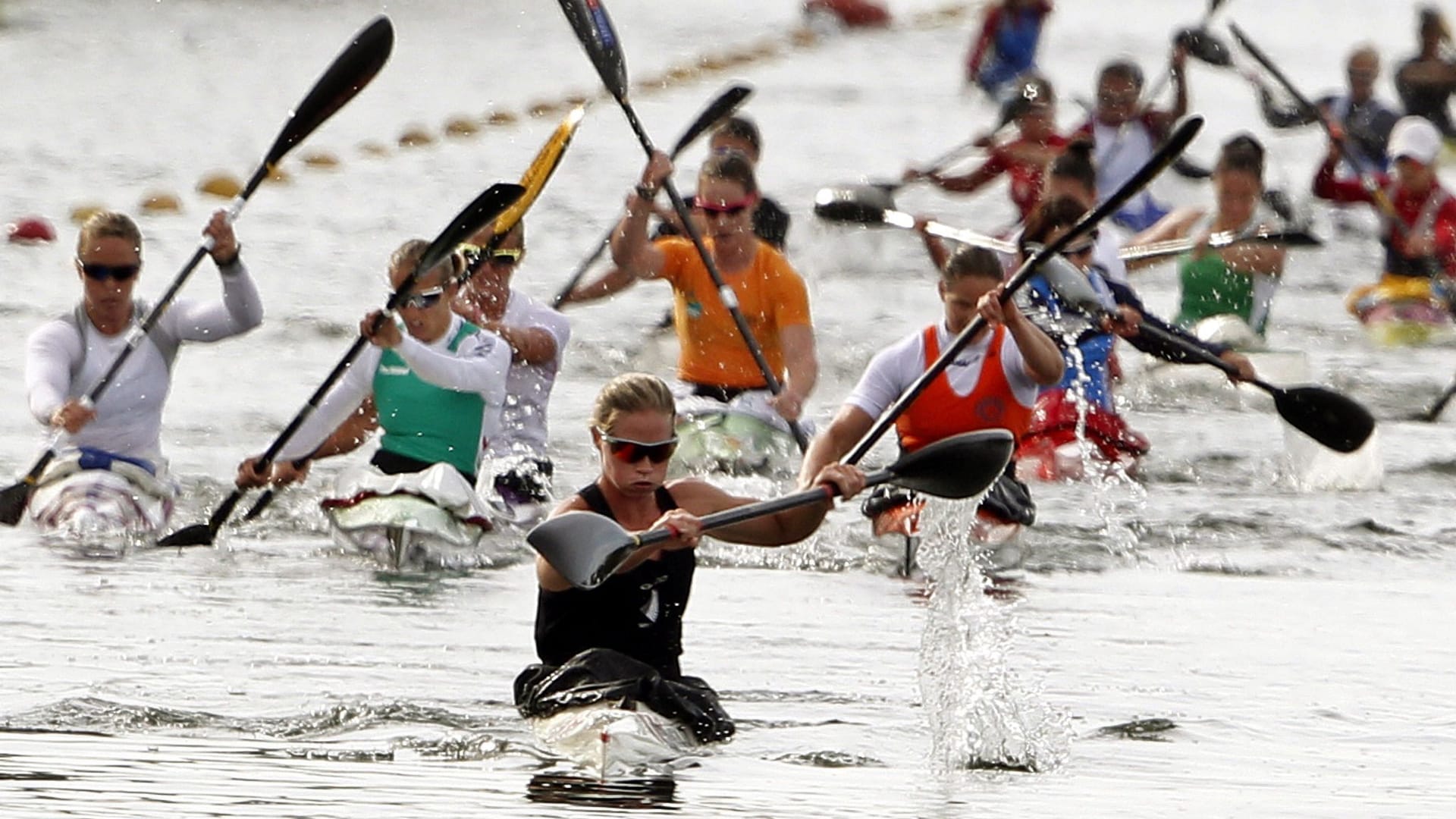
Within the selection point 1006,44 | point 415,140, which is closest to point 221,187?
point 415,140

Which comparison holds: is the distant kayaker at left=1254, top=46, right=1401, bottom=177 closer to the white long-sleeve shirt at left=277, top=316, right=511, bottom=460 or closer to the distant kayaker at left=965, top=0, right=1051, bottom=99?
the distant kayaker at left=965, top=0, right=1051, bottom=99

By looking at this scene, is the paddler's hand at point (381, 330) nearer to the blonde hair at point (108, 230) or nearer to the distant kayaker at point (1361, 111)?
the blonde hair at point (108, 230)

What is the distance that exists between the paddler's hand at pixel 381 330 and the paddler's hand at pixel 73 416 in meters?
1.35

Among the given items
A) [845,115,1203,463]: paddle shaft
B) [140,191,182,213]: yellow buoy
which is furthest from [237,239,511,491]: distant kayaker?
[140,191,182,213]: yellow buoy

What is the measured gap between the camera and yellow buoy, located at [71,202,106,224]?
19.3 meters

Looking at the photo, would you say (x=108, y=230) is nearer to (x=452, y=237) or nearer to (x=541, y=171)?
(x=452, y=237)

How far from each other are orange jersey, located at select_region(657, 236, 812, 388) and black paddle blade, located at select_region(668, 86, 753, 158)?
2.61ft

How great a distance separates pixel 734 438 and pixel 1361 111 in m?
9.58

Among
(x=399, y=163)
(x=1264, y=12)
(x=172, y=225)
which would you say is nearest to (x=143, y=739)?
(x=172, y=225)

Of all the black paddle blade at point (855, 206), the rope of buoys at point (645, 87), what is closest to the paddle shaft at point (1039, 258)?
the black paddle blade at point (855, 206)

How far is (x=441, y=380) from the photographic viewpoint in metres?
9.27

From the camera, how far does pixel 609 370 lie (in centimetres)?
1493

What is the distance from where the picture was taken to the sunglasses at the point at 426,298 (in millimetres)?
9242

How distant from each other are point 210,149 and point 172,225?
3930 mm
